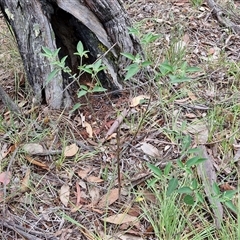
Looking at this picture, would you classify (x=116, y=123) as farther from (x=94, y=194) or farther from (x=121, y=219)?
(x=121, y=219)

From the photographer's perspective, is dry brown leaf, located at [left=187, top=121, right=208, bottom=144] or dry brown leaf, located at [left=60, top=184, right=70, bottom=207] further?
dry brown leaf, located at [left=187, top=121, right=208, bottom=144]

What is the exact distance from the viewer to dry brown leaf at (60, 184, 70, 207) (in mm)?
1685

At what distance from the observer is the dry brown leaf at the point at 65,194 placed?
5.53 feet

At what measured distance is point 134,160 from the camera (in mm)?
1838

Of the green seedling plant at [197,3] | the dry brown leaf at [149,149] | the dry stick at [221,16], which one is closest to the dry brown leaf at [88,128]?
the dry brown leaf at [149,149]

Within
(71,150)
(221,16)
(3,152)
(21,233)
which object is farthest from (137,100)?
(221,16)

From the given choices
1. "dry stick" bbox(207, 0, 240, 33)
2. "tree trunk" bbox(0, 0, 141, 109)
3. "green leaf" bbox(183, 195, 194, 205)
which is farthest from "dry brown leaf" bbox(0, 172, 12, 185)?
"dry stick" bbox(207, 0, 240, 33)

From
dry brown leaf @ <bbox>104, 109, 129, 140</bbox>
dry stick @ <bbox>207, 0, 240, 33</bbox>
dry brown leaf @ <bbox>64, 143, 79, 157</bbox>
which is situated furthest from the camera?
dry stick @ <bbox>207, 0, 240, 33</bbox>

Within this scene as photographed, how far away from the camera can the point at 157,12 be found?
2934mm

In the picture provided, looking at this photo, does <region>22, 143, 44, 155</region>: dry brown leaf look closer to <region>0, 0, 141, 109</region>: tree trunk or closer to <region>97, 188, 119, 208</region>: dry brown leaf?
<region>0, 0, 141, 109</region>: tree trunk

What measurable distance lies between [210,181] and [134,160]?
13.6 inches

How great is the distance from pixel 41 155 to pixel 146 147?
47 cm

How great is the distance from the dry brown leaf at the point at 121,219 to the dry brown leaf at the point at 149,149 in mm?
341

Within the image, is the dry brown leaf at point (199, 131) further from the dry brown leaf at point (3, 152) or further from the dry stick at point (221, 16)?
the dry stick at point (221, 16)
